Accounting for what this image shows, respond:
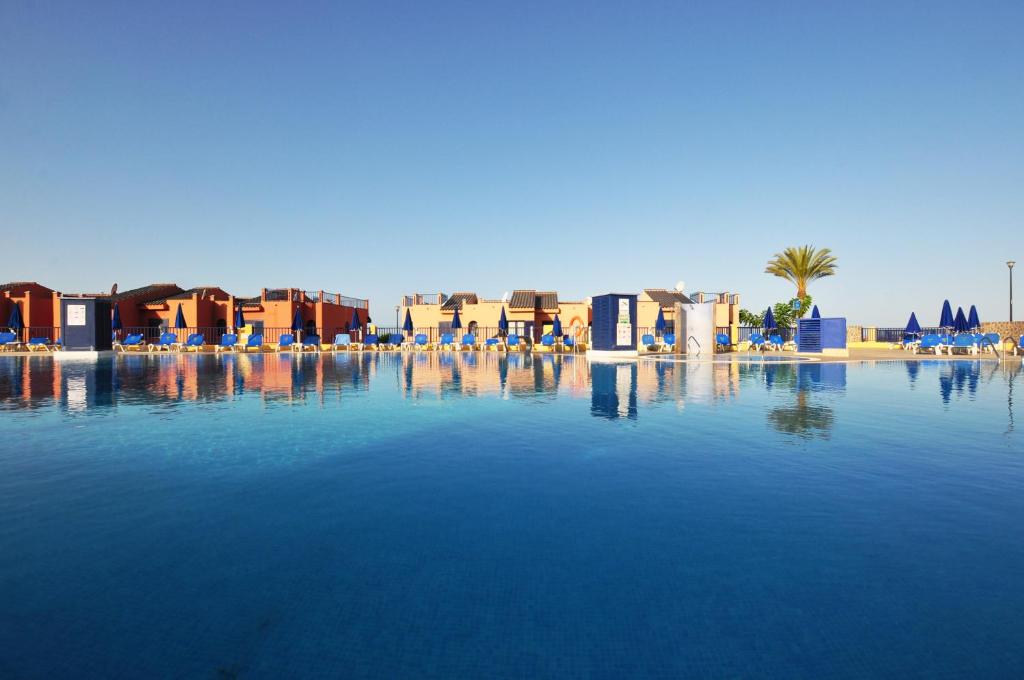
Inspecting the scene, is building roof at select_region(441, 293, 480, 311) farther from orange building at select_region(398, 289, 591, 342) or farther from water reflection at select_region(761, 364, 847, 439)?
water reflection at select_region(761, 364, 847, 439)

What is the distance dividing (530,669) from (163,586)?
2351 mm

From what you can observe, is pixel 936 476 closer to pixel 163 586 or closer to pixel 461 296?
pixel 163 586

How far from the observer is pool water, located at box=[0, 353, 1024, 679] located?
8.40 ft

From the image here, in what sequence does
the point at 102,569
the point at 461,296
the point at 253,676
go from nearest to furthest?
the point at 253,676, the point at 102,569, the point at 461,296

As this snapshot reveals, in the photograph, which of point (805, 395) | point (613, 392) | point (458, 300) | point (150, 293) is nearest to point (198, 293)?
point (150, 293)

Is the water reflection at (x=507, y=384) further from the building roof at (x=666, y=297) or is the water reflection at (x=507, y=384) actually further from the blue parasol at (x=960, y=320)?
the building roof at (x=666, y=297)

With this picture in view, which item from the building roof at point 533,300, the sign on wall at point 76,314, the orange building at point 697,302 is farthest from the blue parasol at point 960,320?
the sign on wall at point 76,314

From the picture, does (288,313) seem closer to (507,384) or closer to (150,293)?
(150,293)

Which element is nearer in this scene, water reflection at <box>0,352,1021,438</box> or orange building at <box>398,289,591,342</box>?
water reflection at <box>0,352,1021,438</box>

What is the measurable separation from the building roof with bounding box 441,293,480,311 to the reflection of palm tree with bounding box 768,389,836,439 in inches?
1167

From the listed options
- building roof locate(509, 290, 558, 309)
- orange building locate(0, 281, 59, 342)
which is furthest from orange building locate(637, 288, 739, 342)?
orange building locate(0, 281, 59, 342)

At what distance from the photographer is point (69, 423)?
8.11 meters

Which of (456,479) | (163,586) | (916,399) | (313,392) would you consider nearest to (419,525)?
(456,479)

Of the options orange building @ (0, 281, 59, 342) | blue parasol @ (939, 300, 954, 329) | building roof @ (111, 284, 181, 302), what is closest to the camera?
blue parasol @ (939, 300, 954, 329)
